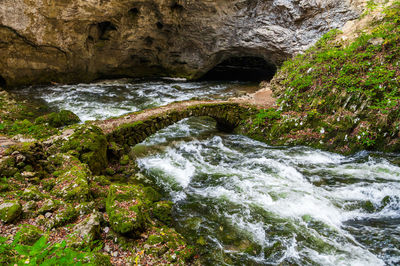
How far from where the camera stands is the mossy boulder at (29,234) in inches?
112

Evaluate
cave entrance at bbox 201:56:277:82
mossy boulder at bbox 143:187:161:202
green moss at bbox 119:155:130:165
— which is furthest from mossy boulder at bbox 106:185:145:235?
cave entrance at bbox 201:56:277:82

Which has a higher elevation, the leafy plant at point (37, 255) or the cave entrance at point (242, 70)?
the cave entrance at point (242, 70)

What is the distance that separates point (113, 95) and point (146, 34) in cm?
652

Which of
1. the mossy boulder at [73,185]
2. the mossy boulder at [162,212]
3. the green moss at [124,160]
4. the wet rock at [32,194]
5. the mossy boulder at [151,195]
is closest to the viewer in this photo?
the wet rock at [32,194]

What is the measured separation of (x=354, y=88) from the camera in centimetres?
800

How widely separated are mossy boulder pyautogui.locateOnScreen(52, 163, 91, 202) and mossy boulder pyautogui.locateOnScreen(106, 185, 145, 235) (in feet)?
1.66

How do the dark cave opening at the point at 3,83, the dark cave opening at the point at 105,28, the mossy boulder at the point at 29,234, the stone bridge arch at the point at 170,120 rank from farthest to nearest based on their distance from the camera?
1. the dark cave opening at the point at 105,28
2. the dark cave opening at the point at 3,83
3. the stone bridge arch at the point at 170,120
4. the mossy boulder at the point at 29,234

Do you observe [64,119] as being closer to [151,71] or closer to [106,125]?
[106,125]

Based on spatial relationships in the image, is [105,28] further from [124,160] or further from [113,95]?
[124,160]

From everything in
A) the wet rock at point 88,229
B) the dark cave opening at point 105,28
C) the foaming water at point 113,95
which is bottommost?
the foaming water at point 113,95

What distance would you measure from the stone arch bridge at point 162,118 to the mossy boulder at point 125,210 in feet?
11.0

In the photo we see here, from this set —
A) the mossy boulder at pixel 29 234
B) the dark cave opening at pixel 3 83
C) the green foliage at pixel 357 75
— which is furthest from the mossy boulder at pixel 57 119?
the green foliage at pixel 357 75

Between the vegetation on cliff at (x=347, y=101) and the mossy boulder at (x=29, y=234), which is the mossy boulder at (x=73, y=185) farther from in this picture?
the vegetation on cliff at (x=347, y=101)

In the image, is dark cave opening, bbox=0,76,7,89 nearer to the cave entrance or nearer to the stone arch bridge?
the stone arch bridge
